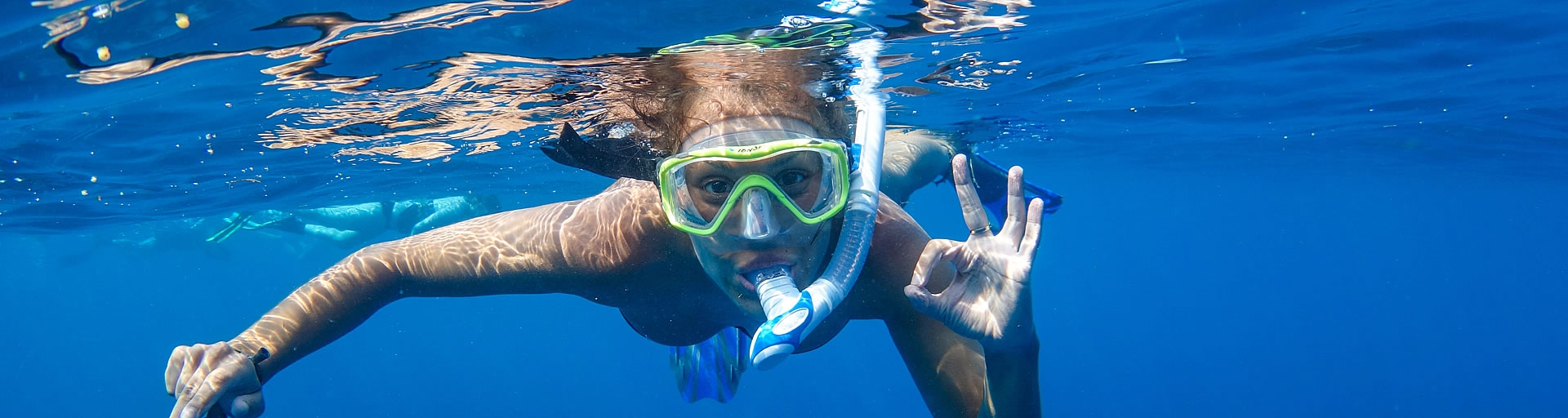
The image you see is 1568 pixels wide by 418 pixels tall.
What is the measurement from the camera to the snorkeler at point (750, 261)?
136 inches

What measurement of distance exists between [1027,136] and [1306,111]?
4737 millimetres

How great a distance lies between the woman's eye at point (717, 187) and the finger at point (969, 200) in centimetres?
102

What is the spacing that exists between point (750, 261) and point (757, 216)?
10.3 inches

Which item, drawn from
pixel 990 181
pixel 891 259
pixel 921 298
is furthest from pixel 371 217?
pixel 921 298

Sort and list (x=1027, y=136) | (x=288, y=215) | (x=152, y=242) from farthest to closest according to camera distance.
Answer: (x=152, y=242), (x=288, y=215), (x=1027, y=136)

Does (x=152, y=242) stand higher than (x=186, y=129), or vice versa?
(x=186, y=129)

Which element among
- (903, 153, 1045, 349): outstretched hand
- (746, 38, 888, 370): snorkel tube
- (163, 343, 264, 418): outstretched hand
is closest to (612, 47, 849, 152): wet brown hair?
(746, 38, 888, 370): snorkel tube

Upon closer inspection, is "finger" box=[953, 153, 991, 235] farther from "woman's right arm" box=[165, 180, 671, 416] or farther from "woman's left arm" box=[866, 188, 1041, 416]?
"woman's right arm" box=[165, 180, 671, 416]

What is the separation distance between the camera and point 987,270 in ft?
11.9

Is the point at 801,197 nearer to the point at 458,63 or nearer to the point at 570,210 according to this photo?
the point at 570,210

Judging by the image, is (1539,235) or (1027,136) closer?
(1027,136)

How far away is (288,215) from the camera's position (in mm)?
22062

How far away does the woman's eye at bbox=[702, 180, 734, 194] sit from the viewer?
3633 millimetres

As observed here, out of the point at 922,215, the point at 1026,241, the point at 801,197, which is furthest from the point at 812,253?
the point at 922,215
